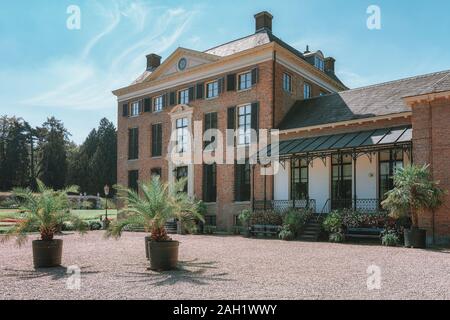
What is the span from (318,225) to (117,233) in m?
9.89

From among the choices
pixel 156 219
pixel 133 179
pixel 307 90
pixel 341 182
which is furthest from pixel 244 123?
pixel 156 219

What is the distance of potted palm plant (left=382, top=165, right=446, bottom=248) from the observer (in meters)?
13.7

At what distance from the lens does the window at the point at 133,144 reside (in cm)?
2903

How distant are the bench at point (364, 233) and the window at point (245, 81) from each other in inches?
394

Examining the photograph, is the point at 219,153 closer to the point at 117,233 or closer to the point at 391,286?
the point at 117,233

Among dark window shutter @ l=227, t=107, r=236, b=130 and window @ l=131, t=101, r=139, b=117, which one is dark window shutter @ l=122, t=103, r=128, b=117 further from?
dark window shutter @ l=227, t=107, r=236, b=130

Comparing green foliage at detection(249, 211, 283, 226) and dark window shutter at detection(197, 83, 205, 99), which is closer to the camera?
green foliage at detection(249, 211, 283, 226)

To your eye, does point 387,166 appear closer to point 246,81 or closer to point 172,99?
point 246,81

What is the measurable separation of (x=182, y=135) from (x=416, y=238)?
51.0ft

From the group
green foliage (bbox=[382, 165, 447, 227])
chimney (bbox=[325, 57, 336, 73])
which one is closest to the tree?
chimney (bbox=[325, 57, 336, 73])

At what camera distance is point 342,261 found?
1072 centimetres

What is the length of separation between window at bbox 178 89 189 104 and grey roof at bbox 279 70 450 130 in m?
6.78

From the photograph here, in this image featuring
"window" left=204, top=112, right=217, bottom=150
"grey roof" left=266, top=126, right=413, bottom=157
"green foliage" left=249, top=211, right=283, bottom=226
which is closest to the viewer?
"grey roof" left=266, top=126, right=413, bottom=157
